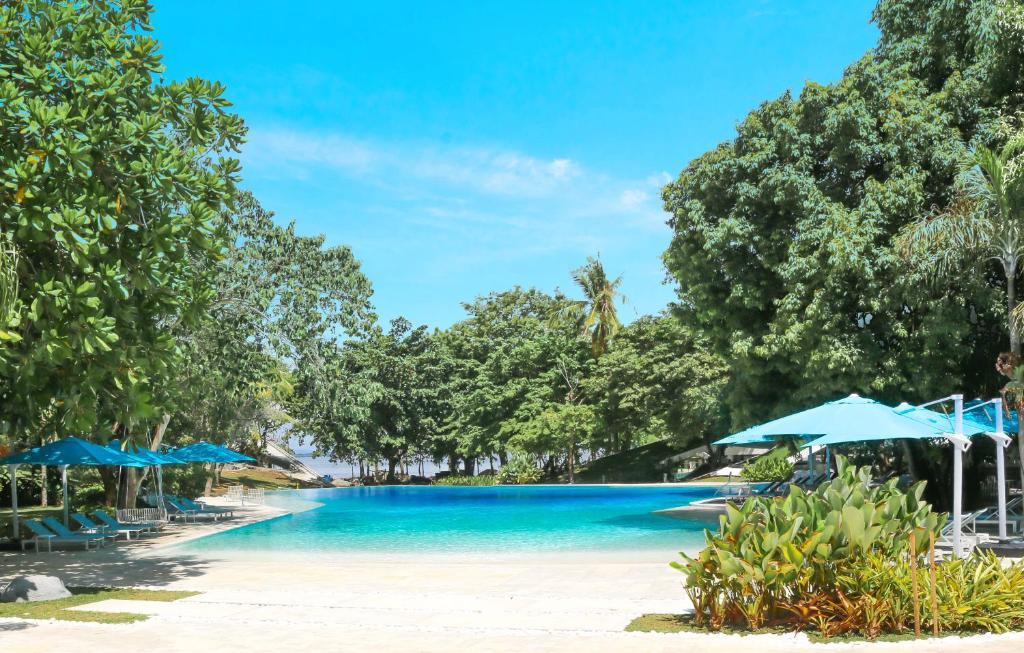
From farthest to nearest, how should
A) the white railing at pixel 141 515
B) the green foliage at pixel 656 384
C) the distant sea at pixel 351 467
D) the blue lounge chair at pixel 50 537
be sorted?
the distant sea at pixel 351 467 → the green foliage at pixel 656 384 → the white railing at pixel 141 515 → the blue lounge chair at pixel 50 537

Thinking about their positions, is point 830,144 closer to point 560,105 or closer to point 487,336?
point 560,105

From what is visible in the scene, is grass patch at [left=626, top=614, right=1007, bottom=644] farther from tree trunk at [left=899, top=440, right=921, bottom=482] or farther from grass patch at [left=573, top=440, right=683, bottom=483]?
grass patch at [left=573, top=440, right=683, bottom=483]

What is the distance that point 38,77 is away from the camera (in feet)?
32.6

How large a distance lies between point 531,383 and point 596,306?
6.07 meters

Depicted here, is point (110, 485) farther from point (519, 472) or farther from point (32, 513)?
point (519, 472)

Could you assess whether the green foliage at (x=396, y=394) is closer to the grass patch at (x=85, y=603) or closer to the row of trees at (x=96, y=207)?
the row of trees at (x=96, y=207)

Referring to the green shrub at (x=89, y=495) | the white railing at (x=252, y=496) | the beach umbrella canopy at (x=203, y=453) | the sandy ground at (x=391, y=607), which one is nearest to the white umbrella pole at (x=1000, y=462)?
the sandy ground at (x=391, y=607)

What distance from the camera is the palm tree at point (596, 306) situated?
47438 mm

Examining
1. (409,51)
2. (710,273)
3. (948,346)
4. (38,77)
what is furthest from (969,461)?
(38,77)

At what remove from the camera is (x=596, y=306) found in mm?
48188

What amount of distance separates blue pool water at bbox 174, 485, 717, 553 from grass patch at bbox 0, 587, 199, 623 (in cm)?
674

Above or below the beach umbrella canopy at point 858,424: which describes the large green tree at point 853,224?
above

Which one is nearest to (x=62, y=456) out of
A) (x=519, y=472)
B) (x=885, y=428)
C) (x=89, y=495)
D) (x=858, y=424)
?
(x=89, y=495)

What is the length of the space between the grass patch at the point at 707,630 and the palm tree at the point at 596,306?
37305mm
